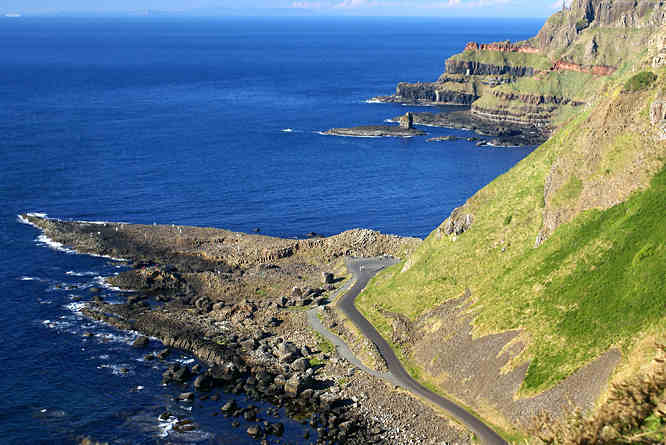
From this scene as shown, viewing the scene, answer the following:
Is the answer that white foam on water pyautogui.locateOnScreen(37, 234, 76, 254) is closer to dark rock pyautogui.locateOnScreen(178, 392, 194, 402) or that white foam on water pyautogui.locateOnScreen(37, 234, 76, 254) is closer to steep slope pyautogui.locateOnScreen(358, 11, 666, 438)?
dark rock pyautogui.locateOnScreen(178, 392, 194, 402)

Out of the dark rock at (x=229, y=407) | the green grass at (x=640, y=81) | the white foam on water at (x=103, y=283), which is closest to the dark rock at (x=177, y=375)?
the dark rock at (x=229, y=407)

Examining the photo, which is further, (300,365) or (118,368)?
(118,368)

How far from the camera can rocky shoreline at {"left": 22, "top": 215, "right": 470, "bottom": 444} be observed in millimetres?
71375

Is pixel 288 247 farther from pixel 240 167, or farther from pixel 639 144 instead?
pixel 240 167

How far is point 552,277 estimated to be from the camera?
77375 mm

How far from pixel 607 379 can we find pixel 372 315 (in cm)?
3641

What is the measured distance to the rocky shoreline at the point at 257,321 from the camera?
71375 millimetres

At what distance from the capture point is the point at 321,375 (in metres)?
79.8

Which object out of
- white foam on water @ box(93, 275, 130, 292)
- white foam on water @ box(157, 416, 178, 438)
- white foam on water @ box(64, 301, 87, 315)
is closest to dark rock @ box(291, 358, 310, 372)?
white foam on water @ box(157, 416, 178, 438)

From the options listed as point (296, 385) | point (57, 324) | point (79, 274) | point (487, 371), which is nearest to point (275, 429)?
point (296, 385)

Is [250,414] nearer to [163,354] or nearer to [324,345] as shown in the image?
[324,345]

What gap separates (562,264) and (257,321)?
1624 inches

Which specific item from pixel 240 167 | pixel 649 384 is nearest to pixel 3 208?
pixel 240 167

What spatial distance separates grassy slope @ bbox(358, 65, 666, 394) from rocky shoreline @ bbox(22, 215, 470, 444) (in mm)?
10543
